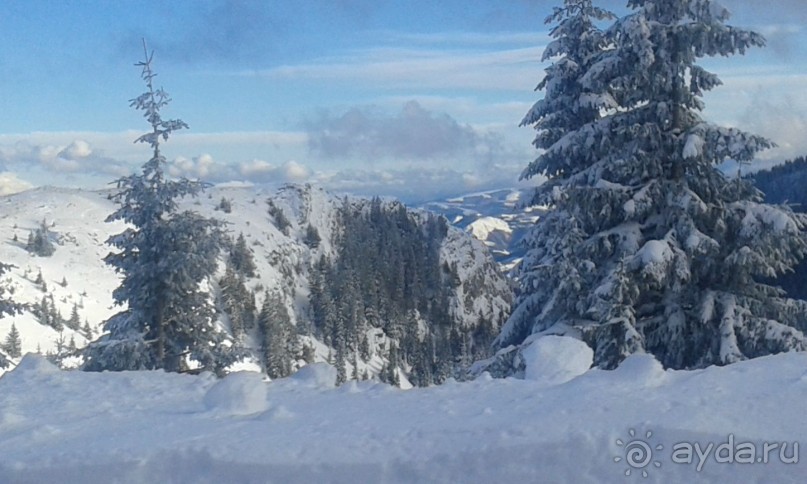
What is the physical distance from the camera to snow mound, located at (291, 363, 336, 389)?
283 inches

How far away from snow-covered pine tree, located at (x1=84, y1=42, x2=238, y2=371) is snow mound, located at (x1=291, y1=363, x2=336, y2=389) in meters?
8.72

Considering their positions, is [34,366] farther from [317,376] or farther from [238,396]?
[317,376]

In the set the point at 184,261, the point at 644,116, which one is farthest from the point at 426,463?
the point at 184,261

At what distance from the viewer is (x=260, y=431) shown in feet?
18.3

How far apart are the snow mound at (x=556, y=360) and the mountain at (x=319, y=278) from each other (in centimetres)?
6380

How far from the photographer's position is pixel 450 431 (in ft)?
17.0

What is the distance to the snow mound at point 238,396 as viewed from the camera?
20.6ft

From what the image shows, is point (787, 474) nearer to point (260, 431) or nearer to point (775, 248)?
point (260, 431)

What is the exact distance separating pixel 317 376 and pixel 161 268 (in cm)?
923

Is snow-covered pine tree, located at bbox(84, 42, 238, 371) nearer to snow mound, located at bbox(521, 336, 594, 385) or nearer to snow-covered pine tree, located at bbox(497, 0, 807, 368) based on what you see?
→ snow-covered pine tree, located at bbox(497, 0, 807, 368)

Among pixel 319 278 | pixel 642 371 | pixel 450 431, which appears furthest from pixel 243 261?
pixel 450 431

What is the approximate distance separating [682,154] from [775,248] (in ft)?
6.90

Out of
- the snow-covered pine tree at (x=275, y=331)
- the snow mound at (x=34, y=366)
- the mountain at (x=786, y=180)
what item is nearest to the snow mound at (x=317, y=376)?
the snow mound at (x=34, y=366)

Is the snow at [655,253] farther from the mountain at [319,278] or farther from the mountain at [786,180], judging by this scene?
the mountain at [319,278]
